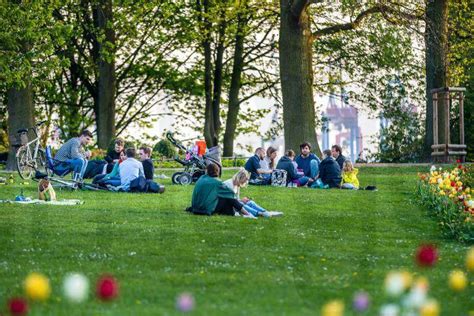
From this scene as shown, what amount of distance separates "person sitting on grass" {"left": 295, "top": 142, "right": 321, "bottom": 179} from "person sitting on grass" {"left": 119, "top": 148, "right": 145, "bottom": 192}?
6.08m

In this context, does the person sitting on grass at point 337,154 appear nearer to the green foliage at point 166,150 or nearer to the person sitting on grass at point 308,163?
the person sitting on grass at point 308,163

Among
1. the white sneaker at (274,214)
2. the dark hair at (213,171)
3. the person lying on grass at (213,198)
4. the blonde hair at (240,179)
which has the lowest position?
the white sneaker at (274,214)

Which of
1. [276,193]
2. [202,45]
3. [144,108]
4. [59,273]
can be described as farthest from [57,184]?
[144,108]

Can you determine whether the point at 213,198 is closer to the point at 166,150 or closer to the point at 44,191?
the point at 44,191

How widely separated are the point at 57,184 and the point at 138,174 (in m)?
2.14

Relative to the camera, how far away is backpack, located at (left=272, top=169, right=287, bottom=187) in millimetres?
28828

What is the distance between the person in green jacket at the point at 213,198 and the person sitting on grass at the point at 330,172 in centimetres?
904

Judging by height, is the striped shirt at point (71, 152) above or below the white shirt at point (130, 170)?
above

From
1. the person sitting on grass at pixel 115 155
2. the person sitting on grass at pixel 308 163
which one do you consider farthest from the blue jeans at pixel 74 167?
the person sitting on grass at pixel 308 163

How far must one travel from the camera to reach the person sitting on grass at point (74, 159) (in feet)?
83.5

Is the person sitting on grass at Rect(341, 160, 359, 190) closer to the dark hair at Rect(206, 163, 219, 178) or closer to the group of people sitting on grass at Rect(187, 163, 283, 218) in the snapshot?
the group of people sitting on grass at Rect(187, 163, 283, 218)

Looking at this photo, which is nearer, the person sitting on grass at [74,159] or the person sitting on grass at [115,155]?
the person sitting on grass at [74,159]

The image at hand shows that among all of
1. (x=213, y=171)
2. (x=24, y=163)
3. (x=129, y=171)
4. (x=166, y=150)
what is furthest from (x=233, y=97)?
(x=213, y=171)

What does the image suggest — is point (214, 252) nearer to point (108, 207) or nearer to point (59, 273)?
point (59, 273)
